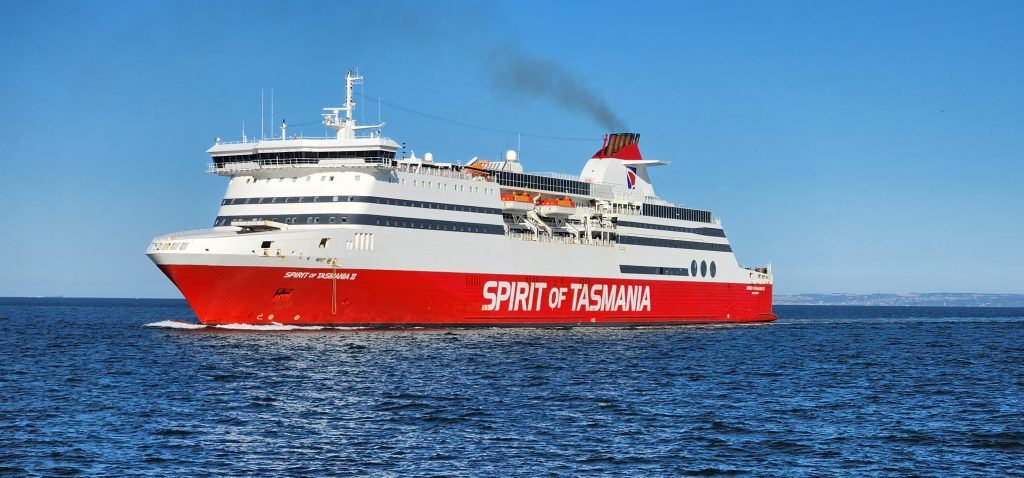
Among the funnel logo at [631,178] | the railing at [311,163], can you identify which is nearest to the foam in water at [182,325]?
the railing at [311,163]

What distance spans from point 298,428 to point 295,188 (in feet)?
97.7

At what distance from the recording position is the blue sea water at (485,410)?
21312 millimetres

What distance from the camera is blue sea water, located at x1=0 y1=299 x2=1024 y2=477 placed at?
2131cm

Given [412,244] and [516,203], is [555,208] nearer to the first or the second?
[516,203]

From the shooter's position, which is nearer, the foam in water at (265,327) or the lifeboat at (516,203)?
the foam in water at (265,327)

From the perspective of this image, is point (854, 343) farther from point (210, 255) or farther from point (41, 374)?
point (41, 374)

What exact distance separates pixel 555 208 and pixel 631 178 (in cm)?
1143

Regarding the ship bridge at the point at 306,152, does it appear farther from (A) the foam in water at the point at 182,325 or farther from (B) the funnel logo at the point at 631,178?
(B) the funnel logo at the point at 631,178

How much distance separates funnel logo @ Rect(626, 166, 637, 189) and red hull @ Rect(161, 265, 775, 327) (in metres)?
7.17

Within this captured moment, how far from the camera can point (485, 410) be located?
1089 inches

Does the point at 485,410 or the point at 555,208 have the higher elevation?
the point at 555,208

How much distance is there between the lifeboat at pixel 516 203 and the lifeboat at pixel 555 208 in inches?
42.5

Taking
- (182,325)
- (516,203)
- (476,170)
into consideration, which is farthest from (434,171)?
(182,325)

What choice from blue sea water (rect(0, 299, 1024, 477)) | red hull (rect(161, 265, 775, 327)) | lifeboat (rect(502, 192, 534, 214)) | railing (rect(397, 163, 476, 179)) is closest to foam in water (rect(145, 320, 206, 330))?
red hull (rect(161, 265, 775, 327))
